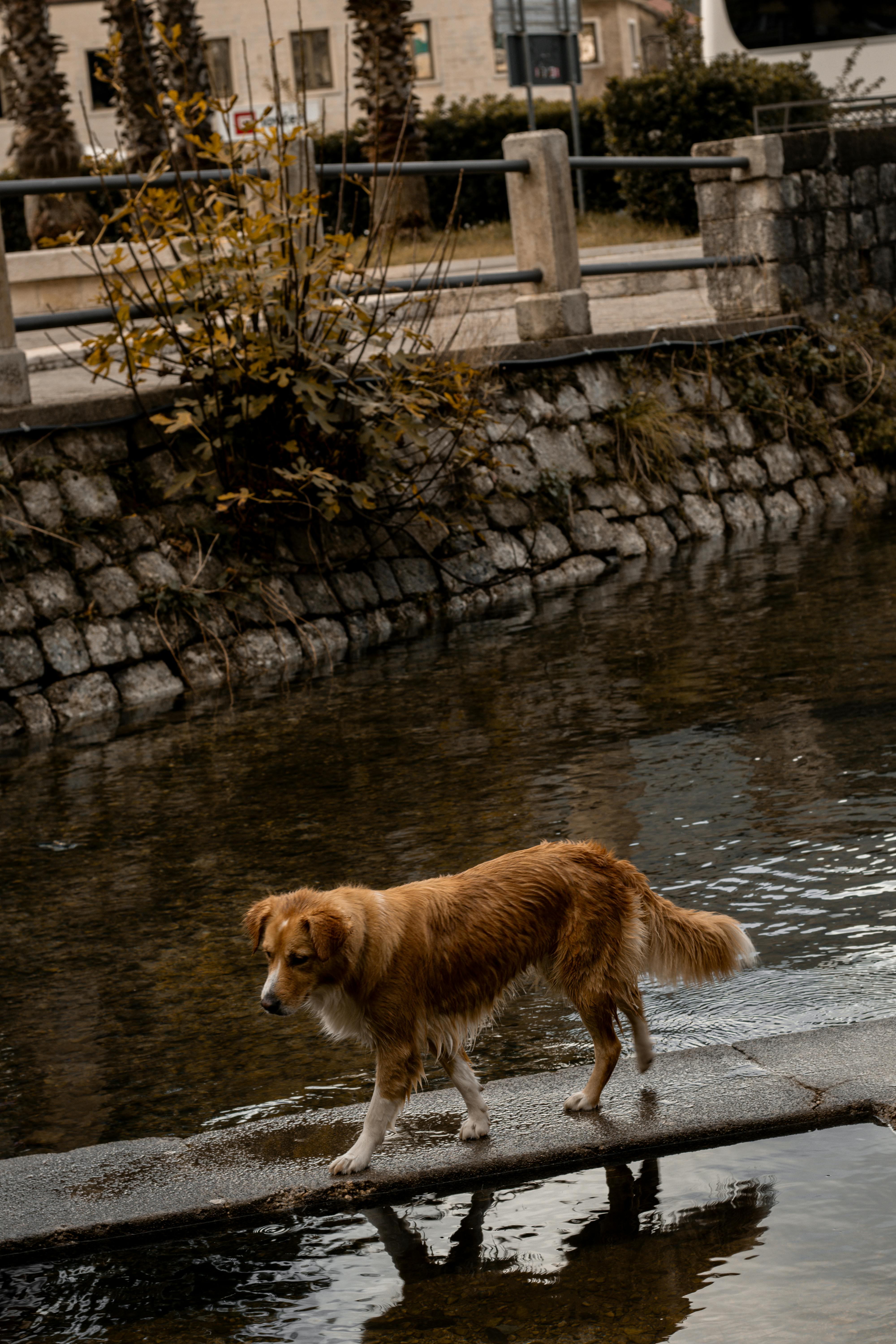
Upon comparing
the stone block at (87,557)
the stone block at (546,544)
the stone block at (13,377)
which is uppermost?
the stone block at (13,377)

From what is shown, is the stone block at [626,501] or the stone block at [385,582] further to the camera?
the stone block at [626,501]

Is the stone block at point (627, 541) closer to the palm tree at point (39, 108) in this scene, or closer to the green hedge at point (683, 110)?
the green hedge at point (683, 110)

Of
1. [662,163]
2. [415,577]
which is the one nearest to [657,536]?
[415,577]

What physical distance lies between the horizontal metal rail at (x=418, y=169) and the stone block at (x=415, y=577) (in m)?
2.41

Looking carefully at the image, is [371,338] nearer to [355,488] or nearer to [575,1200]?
[355,488]

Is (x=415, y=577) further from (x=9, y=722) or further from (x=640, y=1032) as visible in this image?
(x=640, y=1032)

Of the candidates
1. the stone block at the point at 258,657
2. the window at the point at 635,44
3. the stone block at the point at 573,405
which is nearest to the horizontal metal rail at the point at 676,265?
the stone block at the point at 573,405

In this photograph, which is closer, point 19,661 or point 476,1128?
point 476,1128

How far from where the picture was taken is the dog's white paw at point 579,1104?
12.0 feet

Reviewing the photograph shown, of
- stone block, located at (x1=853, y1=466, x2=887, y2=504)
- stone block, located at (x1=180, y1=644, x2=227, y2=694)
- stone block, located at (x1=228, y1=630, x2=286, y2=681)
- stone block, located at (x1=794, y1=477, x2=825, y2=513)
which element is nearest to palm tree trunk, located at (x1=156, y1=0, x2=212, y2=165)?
stone block, located at (x1=853, y1=466, x2=887, y2=504)

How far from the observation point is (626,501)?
12.1 metres

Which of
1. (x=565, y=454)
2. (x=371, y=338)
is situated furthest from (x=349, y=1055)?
(x=565, y=454)

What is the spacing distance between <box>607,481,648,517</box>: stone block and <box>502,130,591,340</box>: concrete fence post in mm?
1201

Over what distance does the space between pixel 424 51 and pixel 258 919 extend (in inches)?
1809
